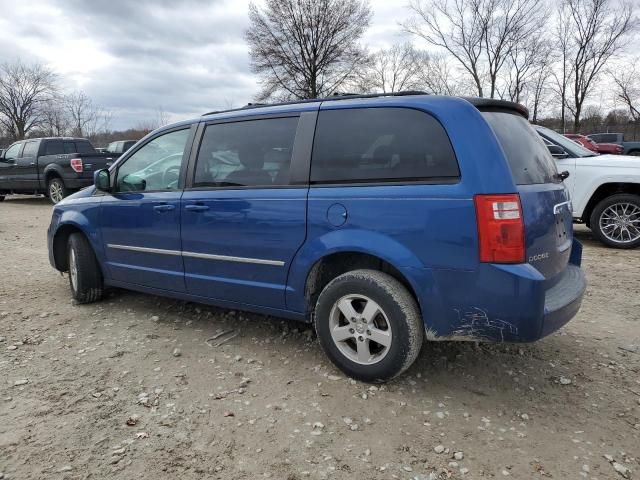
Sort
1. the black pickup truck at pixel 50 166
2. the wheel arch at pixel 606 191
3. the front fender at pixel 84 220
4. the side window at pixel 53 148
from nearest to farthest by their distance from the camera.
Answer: the front fender at pixel 84 220 < the wheel arch at pixel 606 191 < the black pickup truck at pixel 50 166 < the side window at pixel 53 148

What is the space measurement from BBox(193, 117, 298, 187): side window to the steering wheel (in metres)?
0.23

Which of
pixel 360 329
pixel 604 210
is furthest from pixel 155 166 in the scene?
pixel 604 210

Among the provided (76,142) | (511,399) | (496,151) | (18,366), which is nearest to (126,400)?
(18,366)

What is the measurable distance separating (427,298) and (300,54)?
110 ft

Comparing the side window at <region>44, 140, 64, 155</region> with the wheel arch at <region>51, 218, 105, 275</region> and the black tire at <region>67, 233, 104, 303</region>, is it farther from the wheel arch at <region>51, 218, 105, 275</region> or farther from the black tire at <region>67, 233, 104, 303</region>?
the black tire at <region>67, 233, 104, 303</region>

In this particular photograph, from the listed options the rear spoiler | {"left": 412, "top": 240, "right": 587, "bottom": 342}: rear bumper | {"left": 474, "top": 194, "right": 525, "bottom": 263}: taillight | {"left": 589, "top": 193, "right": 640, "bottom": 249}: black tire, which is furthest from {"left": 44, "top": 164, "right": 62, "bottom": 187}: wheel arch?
{"left": 474, "top": 194, "right": 525, "bottom": 263}: taillight

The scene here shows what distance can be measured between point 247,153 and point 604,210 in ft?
18.3

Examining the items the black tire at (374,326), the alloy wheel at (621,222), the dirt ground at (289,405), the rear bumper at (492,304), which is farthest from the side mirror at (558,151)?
the black tire at (374,326)

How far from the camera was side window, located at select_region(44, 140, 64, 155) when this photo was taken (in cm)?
1354

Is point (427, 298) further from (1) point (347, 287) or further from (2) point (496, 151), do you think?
(2) point (496, 151)

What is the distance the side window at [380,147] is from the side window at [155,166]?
4.36 feet

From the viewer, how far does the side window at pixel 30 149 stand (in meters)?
13.5

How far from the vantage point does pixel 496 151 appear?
2.62 m

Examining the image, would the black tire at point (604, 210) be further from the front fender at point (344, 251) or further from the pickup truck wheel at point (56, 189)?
the pickup truck wheel at point (56, 189)
